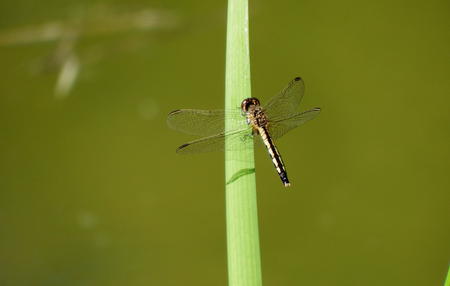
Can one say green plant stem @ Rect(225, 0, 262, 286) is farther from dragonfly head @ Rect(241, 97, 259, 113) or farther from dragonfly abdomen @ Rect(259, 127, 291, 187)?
dragonfly abdomen @ Rect(259, 127, 291, 187)

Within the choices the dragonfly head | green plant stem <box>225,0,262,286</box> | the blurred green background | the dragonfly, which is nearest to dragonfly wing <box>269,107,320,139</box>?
the dragonfly

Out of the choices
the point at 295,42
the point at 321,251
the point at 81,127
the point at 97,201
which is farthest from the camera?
the point at 295,42

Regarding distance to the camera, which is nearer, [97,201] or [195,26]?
[97,201]

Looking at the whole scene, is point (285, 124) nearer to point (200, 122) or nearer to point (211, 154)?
point (200, 122)

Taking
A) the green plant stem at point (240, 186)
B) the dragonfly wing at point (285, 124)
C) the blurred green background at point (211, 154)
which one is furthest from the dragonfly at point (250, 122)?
the blurred green background at point (211, 154)

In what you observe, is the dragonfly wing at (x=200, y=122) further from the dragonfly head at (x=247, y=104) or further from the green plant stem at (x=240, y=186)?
the green plant stem at (x=240, y=186)

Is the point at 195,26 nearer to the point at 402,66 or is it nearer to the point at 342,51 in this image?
the point at 342,51

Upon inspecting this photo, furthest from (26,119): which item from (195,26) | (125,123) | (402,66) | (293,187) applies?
(402,66)
